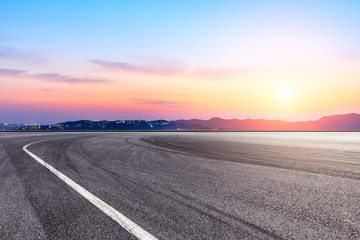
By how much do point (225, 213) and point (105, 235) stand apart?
1.78 m

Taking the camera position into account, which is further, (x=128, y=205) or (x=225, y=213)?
(x=128, y=205)

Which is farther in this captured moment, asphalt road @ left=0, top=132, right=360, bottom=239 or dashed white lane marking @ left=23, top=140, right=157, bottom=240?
asphalt road @ left=0, top=132, right=360, bottom=239

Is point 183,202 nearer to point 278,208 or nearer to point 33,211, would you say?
point 278,208

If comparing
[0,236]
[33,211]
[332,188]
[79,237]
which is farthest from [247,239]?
[332,188]

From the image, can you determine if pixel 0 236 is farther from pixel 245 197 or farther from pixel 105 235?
pixel 245 197

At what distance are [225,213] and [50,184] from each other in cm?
426

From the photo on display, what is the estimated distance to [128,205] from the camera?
16.5 feet

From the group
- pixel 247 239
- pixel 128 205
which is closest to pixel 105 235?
pixel 128 205

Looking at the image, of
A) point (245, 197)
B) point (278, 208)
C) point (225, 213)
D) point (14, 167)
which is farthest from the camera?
point (14, 167)

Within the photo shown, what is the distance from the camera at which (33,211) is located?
4.83 m

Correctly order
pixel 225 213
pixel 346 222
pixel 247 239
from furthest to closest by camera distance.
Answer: pixel 225 213 → pixel 346 222 → pixel 247 239

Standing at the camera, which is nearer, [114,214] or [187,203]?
[114,214]

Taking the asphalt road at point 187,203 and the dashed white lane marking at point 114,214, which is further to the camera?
the asphalt road at point 187,203

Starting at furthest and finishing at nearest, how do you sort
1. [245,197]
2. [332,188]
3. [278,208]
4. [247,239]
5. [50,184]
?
[50,184], [332,188], [245,197], [278,208], [247,239]
